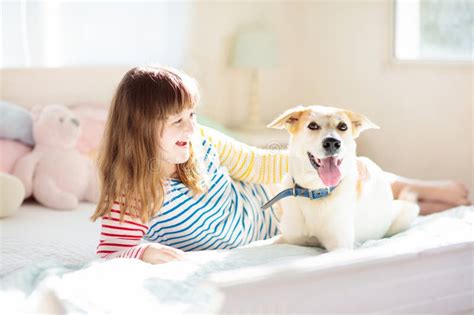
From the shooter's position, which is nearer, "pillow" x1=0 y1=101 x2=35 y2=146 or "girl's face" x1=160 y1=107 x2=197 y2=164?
"girl's face" x1=160 y1=107 x2=197 y2=164

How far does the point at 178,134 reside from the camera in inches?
67.7

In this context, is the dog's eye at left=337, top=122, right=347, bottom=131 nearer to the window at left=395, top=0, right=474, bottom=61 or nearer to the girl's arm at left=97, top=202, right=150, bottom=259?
the girl's arm at left=97, top=202, right=150, bottom=259

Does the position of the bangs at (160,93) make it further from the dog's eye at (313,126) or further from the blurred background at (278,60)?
the blurred background at (278,60)

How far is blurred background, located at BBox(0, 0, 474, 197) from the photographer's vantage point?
333cm

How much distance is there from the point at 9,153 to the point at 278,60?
1830 millimetres

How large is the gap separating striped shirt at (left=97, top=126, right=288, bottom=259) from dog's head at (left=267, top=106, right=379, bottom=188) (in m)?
0.27

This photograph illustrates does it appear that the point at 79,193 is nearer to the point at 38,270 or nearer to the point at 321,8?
the point at 38,270

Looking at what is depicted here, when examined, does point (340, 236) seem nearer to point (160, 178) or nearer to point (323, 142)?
point (323, 142)

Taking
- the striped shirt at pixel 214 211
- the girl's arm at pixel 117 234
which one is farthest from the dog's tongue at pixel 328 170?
the girl's arm at pixel 117 234

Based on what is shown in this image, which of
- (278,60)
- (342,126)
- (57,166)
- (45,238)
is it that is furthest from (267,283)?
(278,60)

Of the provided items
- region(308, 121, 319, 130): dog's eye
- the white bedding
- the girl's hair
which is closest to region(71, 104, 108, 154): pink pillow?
A: the white bedding

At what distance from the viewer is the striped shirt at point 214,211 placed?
1.75 m

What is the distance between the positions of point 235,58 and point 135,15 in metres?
0.66

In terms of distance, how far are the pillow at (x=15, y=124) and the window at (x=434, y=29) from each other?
2.00 m
